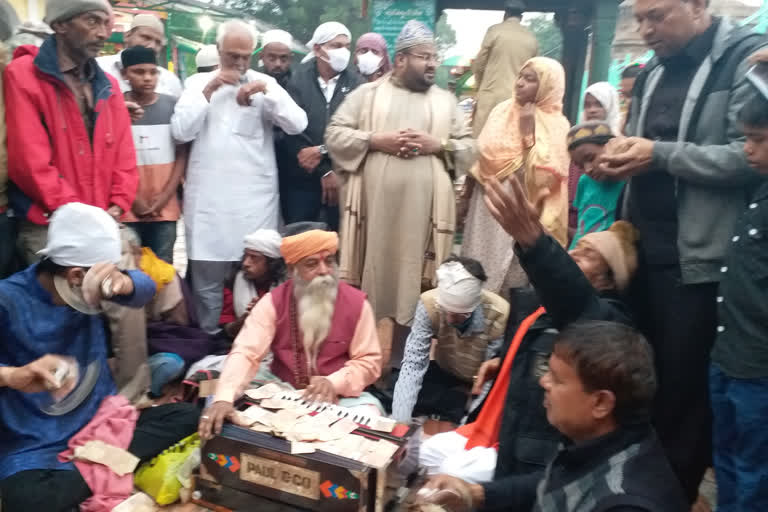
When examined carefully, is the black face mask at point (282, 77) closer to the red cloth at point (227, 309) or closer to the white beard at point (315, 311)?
the red cloth at point (227, 309)

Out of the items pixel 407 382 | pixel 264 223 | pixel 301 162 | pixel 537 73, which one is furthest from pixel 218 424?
pixel 537 73

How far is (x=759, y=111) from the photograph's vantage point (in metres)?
1.91

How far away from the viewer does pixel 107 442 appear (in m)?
2.73

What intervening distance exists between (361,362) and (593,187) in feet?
4.74

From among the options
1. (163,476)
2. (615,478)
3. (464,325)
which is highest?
(615,478)

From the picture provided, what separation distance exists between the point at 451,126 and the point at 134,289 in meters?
2.16

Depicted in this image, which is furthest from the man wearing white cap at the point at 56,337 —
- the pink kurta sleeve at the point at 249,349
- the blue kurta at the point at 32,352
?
the pink kurta sleeve at the point at 249,349

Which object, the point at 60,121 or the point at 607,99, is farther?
the point at 607,99

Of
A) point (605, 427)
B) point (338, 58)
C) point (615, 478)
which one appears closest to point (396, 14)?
point (338, 58)

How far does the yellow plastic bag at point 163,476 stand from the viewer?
2.73 metres

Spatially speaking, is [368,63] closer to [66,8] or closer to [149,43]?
[149,43]

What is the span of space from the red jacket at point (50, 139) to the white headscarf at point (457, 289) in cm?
187

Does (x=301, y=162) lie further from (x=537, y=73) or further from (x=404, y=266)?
(x=537, y=73)

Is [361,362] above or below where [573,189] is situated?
below
